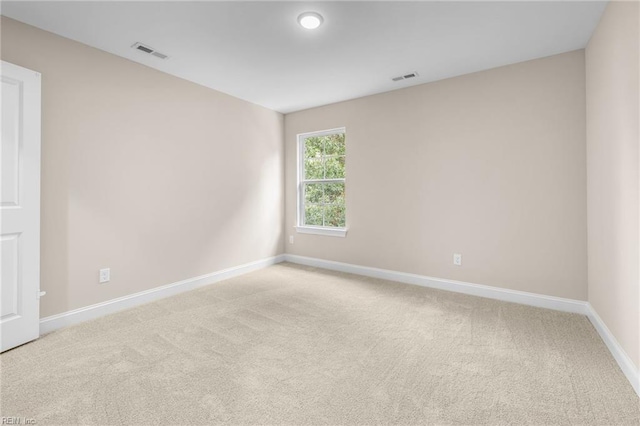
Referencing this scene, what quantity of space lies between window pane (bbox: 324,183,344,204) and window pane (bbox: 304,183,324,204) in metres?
0.10

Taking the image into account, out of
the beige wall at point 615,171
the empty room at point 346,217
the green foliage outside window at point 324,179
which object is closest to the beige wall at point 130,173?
the empty room at point 346,217

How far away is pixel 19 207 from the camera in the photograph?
225 centimetres

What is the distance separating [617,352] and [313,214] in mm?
3680

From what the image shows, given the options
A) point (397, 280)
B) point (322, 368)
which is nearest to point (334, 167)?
point (397, 280)

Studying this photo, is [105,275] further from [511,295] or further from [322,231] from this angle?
[511,295]

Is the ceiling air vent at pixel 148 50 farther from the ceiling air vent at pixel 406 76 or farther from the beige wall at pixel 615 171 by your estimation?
the beige wall at pixel 615 171

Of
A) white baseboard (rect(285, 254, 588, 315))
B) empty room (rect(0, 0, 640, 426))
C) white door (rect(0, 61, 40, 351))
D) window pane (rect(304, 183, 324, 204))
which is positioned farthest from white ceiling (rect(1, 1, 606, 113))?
white baseboard (rect(285, 254, 588, 315))

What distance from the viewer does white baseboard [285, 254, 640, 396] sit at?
1.92 m

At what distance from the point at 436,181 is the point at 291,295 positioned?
215cm

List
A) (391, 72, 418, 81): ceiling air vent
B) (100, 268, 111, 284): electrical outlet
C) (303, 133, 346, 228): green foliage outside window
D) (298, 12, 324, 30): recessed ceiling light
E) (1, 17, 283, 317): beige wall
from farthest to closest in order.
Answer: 1. (303, 133, 346, 228): green foliage outside window
2. (391, 72, 418, 81): ceiling air vent
3. (100, 268, 111, 284): electrical outlet
4. (1, 17, 283, 317): beige wall
5. (298, 12, 324, 30): recessed ceiling light

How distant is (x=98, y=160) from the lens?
281cm

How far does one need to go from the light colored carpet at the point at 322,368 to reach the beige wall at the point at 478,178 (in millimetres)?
542

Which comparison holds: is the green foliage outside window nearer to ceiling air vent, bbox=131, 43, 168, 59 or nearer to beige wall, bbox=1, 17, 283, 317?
beige wall, bbox=1, 17, 283, 317

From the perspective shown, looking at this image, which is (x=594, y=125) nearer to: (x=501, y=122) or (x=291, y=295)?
(x=501, y=122)
